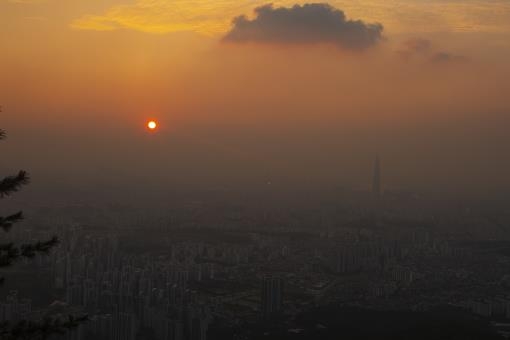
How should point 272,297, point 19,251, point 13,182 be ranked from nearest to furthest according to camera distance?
point 13,182 → point 19,251 → point 272,297

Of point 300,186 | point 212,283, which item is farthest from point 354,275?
point 300,186

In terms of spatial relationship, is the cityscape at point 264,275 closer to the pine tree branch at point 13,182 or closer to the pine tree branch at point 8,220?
the pine tree branch at point 8,220

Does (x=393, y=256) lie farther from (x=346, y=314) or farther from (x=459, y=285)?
(x=346, y=314)

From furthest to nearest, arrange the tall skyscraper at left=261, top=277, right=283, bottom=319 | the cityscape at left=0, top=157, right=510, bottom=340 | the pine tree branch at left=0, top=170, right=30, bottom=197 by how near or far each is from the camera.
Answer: the tall skyscraper at left=261, top=277, right=283, bottom=319
the cityscape at left=0, top=157, right=510, bottom=340
the pine tree branch at left=0, top=170, right=30, bottom=197

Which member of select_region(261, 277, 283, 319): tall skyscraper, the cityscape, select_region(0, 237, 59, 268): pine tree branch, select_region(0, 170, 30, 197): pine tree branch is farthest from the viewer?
select_region(261, 277, 283, 319): tall skyscraper

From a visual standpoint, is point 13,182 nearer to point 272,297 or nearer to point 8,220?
point 8,220

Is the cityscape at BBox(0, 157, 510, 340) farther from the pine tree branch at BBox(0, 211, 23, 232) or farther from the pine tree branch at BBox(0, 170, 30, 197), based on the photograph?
the pine tree branch at BBox(0, 170, 30, 197)

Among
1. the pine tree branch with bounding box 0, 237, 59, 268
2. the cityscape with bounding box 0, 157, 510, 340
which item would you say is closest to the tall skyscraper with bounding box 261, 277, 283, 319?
the cityscape with bounding box 0, 157, 510, 340

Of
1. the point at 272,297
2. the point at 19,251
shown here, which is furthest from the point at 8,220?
the point at 272,297
